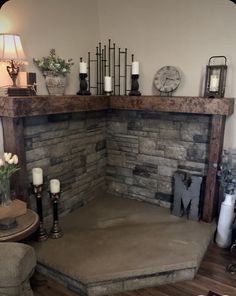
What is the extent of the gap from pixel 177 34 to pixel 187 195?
1.64m

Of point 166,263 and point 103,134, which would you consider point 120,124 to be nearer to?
point 103,134

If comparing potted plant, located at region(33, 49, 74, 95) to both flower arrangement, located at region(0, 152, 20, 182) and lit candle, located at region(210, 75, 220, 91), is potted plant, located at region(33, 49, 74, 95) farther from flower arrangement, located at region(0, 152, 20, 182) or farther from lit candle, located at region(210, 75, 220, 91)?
lit candle, located at region(210, 75, 220, 91)

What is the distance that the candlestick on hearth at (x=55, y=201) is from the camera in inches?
93.8

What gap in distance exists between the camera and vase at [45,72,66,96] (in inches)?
96.8

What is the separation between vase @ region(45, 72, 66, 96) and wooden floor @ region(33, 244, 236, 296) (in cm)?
159

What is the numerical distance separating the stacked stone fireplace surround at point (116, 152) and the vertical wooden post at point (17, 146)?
0.37 feet

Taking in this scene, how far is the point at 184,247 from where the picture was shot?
2334 mm

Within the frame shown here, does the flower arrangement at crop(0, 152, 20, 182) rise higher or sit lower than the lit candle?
lower

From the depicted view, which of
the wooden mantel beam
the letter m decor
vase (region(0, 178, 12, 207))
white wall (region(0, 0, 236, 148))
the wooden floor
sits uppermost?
white wall (region(0, 0, 236, 148))

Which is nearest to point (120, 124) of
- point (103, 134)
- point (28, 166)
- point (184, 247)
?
point (103, 134)

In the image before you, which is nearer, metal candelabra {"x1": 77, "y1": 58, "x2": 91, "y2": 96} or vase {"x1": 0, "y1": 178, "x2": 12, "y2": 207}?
vase {"x1": 0, "y1": 178, "x2": 12, "y2": 207}

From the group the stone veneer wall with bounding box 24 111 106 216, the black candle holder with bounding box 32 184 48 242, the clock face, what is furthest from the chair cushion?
the clock face

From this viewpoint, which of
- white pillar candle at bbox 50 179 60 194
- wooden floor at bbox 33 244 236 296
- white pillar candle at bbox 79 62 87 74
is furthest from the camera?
white pillar candle at bbox 79 62 87 74

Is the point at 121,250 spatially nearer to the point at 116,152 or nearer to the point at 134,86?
the point at 116,152
